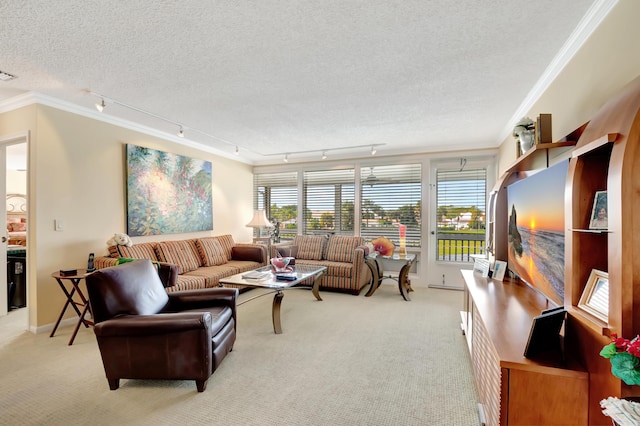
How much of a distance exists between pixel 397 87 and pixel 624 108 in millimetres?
1866

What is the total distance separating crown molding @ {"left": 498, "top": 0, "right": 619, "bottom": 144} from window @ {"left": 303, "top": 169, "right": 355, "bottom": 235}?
3.28 m

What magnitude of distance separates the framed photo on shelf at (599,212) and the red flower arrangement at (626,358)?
464 mm

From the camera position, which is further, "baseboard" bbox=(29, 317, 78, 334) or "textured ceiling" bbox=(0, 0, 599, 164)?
"baseboard" bbox=(29, 317, 78, 334)

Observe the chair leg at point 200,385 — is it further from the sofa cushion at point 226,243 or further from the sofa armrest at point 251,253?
the sofa cushion at point 226,243

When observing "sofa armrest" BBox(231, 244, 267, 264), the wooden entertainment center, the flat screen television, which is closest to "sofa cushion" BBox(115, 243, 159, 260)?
"sofa armrest" BBox(231, 244, 267, 264)

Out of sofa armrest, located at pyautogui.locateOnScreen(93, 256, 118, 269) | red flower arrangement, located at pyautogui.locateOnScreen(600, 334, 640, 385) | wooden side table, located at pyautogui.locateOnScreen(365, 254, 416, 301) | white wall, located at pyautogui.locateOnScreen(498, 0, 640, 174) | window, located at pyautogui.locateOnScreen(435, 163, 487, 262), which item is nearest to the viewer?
red flower arrangement, located at pyautogui.locateOnScreen(600, 334, 640, 385)

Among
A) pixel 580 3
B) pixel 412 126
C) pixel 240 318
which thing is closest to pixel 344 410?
pixel 240 318

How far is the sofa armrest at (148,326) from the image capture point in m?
1.99

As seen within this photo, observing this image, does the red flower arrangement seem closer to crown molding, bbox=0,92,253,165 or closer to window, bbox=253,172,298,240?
crown molding, bbox=0,92,253,165

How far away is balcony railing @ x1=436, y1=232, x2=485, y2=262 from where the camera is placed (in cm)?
490

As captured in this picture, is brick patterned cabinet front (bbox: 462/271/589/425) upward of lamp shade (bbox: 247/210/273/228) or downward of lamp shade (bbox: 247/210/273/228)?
downward

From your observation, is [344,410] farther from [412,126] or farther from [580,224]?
[412,126]

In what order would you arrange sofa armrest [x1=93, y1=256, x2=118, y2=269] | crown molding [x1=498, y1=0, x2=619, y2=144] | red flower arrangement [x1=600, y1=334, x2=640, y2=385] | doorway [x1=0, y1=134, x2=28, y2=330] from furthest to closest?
doorway [x1=0, y1=134, x2=28, y2=330] → sofa armrest [x1=93, y1=256, x2=118, y2=269] → crown molding [x1=498, y1=0, x2=619, y2=144] → red flower arrangement [x1=600, y1=334, x2=640, y2=385]

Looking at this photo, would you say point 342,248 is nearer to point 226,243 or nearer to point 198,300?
point 226,243
